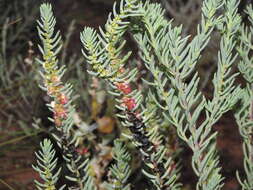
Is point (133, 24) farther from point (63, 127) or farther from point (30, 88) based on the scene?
point (30, 88)

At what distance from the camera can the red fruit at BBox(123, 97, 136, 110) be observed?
749 mm

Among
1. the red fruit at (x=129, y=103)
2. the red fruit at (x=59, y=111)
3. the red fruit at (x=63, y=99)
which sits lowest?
the red fruit at (x=59, y=111)

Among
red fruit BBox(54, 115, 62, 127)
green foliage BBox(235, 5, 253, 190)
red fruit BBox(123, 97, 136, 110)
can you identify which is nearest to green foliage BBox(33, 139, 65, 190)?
red fruit BBox(54, 115, 62, 127)

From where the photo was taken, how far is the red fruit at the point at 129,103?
0.75m

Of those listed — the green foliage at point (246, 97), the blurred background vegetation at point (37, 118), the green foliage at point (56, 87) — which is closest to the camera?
the green foliage at point (56, 87)

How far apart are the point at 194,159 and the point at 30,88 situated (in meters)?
1.43

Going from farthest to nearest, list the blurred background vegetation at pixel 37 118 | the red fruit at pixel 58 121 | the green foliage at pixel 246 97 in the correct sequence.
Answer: the blurred background vegetation at pixel 37 118, the green foliage at pixel 246 97, the red fruit at pixel 58 121

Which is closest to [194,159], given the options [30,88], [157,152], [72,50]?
[157,152]

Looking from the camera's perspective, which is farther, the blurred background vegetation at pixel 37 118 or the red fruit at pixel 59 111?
the blurred background vegetation at pixel 37 118

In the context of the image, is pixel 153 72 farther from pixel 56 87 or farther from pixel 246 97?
pixel 246 97

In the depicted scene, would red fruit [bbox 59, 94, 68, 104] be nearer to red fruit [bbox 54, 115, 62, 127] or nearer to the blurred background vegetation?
red fruit [bbox 54, 115, 62, 127]

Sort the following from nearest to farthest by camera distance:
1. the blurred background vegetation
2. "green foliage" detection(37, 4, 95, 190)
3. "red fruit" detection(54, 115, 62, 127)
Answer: "green foliage" detection(37, 4, 95, 190)
"red fruit" detection(54, 115, 62, 127)
the blurred background vegetation

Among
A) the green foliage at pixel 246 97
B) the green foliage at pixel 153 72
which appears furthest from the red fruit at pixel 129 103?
the green foliage at pixel 246 97

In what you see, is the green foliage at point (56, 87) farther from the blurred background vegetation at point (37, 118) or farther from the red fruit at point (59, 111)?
the blurred background vegetation at point (37, 118)
